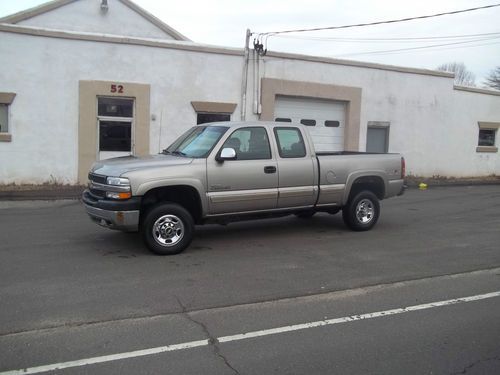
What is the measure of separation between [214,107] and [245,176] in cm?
839

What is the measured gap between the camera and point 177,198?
7777mm

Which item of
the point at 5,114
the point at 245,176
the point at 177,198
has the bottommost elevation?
the point at 177,198

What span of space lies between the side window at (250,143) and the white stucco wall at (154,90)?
7745mm

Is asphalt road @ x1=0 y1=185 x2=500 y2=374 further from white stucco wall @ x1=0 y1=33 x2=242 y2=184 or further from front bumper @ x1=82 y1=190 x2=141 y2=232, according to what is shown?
white stucco wall @ x1=0 y1=33 x2=242 y2=184

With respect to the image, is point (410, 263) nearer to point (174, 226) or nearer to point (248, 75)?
point (174, 226)

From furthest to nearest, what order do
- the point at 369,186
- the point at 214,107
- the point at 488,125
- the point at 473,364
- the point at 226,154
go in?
the point at 488,125 < the point at 214,107 < the point at 369,186 < the point at 226,154 < the point at 473,364

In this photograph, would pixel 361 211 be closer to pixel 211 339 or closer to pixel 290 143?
pixel 290 143

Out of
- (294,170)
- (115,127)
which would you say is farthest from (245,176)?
(115,127)

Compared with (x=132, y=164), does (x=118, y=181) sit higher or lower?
lower

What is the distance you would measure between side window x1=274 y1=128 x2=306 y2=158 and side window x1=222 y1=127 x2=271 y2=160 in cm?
24

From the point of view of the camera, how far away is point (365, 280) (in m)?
6.36

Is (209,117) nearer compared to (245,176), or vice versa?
(245,176)

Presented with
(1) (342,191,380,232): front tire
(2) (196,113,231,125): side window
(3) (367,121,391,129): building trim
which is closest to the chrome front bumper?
(1) (342,191,380,232): front tire

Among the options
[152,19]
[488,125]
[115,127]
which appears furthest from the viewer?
[152,19]
